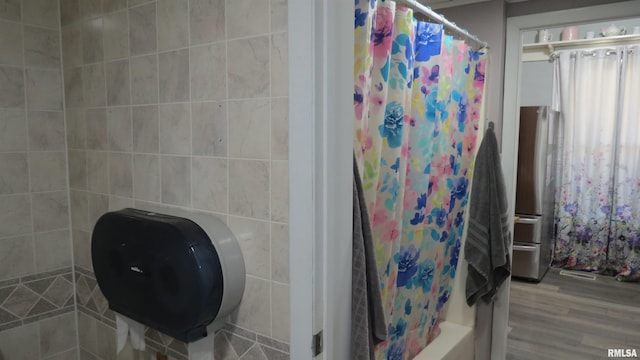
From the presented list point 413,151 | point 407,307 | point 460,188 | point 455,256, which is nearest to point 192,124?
point 413,151

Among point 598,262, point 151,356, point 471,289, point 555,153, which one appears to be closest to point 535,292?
point 598,262

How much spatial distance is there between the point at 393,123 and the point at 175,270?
0.95 meters

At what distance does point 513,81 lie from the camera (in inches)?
95.4

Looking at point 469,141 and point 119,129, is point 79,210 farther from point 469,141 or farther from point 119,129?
point 469,141

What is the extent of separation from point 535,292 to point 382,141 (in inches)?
141

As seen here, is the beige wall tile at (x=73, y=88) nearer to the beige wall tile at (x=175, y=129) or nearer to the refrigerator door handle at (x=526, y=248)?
the beige wall tile at (x=175, y=129)

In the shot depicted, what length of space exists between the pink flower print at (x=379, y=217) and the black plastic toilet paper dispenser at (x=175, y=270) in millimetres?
635

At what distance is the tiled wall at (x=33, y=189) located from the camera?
5.13 feet

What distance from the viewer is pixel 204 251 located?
1.07 metres

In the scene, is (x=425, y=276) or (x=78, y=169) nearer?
(x=78, y=169)

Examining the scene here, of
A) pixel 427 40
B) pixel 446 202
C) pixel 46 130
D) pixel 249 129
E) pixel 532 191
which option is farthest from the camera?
pixel 532 191

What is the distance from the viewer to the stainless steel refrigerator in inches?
175

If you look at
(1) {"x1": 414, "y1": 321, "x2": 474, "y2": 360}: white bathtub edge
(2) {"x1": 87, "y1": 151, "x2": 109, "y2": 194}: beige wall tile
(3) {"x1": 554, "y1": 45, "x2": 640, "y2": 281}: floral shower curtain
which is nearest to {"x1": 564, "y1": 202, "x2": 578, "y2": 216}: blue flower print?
(3) {"x1": 554, "y1": 45, "x2": 640, "y2": 281}: floral shower curtain

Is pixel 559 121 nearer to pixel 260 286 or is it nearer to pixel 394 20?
pixel 394 20
